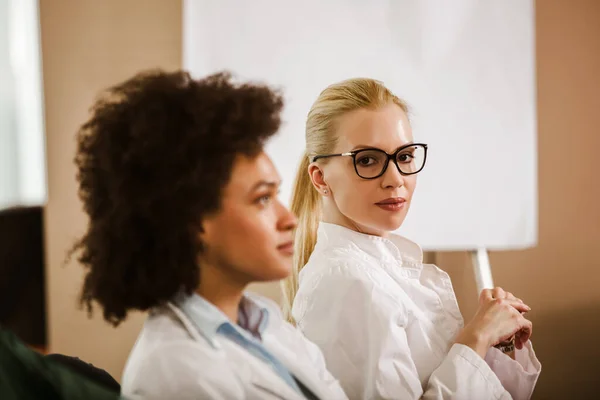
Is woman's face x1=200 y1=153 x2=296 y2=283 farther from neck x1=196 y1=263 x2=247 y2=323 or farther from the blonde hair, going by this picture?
the blonde hair

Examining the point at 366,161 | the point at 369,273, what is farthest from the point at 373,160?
the point at 369,273

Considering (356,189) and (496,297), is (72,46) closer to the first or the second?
(356,189)

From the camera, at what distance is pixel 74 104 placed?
59cm

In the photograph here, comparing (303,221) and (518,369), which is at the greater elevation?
(303,221)

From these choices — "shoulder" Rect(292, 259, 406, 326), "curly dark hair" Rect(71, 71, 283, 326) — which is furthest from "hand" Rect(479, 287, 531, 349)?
"curly dark hair" Rect(71, 71, 283, 326)

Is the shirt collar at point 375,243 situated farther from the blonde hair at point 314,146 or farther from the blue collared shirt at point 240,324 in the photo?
the blue collared shirt at point 240,324

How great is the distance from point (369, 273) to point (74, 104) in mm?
335

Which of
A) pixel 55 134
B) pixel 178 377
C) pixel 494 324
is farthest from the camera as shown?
pixel 494 324

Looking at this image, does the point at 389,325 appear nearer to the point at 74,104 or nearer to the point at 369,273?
the point at 369,273

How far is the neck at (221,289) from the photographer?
1.69ft

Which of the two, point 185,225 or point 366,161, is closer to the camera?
point 185,225

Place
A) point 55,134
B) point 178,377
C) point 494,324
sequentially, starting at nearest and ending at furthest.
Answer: point 178,377
point 55,134
point 494,324

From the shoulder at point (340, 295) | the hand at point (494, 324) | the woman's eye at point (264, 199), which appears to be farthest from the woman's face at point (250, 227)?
the hand at point (494, 324)

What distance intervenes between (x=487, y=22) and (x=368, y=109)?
258 millimetres
